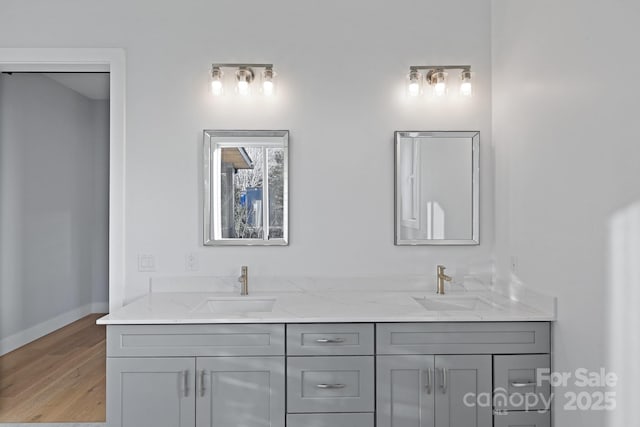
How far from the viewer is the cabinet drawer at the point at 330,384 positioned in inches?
81.4

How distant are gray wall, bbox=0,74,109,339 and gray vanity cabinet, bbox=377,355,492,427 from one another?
3.46m

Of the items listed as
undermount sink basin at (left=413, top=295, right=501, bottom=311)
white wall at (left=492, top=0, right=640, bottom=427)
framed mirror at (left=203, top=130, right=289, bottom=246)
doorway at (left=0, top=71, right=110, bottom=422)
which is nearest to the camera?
white wall at (left=492, top=0, right=640, bottom=427)

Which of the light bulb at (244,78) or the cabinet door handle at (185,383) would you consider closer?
the cabinet door handle at (185,383)

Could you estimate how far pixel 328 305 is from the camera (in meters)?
2.33

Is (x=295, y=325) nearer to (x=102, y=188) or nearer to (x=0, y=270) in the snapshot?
(x=0, y=270)

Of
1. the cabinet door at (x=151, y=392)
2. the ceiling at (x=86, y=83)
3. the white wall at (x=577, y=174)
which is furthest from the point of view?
the ceiling at (x=86, y=83)

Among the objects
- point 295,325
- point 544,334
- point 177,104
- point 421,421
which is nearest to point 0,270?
point 177,104

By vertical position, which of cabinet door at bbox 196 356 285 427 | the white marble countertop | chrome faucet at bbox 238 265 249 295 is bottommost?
cabinet door at bbox 196 356 285 427

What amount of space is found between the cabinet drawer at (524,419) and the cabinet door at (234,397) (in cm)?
107

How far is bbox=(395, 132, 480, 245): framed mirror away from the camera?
8.79ft

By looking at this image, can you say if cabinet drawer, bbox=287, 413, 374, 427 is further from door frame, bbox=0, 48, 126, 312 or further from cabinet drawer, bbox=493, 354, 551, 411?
door frame, bbox=0, 48, 126, 312

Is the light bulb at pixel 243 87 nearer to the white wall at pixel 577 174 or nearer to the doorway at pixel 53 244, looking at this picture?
the white wall at pixel 577 174

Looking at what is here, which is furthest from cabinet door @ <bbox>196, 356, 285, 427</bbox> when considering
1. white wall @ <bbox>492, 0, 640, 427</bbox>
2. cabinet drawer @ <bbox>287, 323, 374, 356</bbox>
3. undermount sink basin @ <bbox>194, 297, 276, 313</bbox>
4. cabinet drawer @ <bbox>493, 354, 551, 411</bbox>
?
white wall @ <bbox>492, 0, 640, 427</bbox>

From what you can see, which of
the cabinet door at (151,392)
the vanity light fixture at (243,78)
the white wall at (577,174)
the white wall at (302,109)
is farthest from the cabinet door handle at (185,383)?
the white wall at (577,174)
